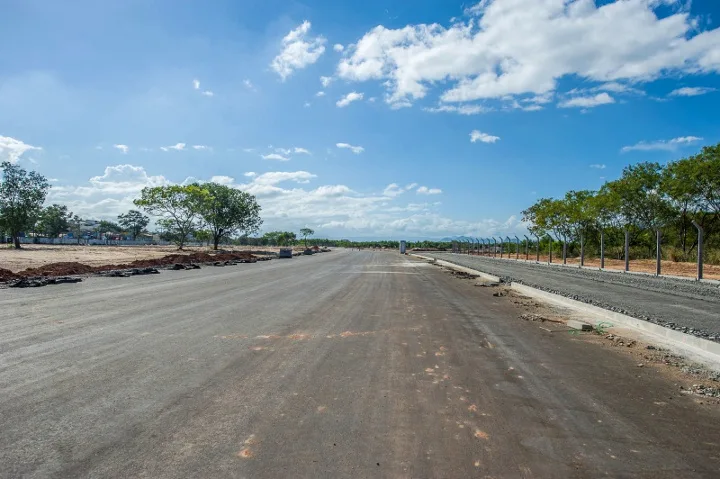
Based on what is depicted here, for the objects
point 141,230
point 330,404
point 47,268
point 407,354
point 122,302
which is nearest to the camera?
point 330,404

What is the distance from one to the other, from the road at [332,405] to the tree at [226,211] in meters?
58.9

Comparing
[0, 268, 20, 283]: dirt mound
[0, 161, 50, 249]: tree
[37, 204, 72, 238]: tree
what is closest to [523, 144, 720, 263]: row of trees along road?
[0, 268, 20, 283]: dirt mound

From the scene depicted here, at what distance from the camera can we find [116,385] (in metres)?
4.65

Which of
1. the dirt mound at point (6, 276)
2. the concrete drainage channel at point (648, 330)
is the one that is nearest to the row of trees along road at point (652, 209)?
the concrete drainage channel at point (648, 330)

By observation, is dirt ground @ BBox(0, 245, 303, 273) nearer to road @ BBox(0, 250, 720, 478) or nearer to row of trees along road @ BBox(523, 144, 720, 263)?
road @ BBox(0, 250, 720, 478)

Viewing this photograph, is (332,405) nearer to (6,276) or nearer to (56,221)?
(6,276)

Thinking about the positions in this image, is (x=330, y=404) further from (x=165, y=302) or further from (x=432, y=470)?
(x=165, y=302)

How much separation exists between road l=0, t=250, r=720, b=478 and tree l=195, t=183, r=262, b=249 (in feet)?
193

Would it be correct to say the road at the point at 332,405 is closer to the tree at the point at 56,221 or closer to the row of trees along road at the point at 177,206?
the row of trees along road at the point at 177,206

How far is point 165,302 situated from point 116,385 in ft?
23.4

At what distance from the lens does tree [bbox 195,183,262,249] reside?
211 feet

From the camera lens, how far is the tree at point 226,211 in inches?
2536

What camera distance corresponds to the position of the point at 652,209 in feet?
138

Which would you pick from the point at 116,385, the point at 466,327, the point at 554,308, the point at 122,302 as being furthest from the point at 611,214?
the point at 116,385
